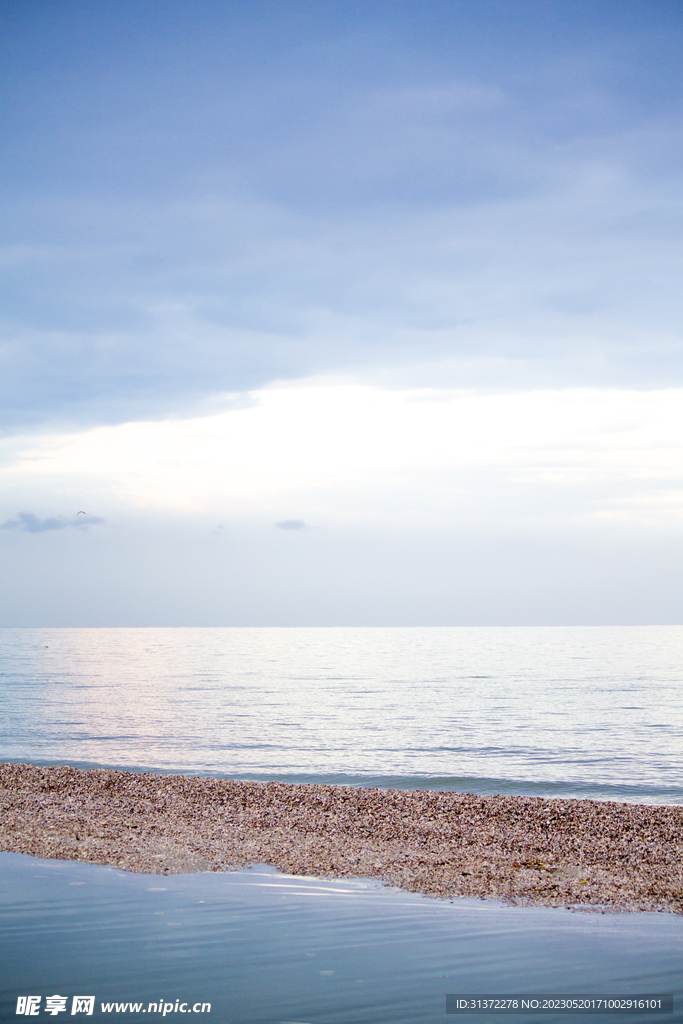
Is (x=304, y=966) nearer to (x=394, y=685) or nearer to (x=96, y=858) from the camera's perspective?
(x=96, y=858)

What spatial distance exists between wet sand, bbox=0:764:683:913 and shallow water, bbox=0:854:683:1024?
1414 mm

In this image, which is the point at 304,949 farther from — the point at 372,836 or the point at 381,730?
the point at 381,730

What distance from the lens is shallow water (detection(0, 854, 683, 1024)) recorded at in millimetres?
8250

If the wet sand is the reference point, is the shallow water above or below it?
above

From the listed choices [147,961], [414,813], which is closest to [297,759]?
[414,813]

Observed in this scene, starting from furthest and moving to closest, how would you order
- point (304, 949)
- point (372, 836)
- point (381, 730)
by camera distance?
1. point (381, 730)
2. point (372, 836)
3. point (304, 949)

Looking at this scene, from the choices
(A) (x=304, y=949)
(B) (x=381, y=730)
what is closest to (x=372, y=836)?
(A) (x=304, y=949)

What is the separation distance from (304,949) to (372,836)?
792 centimetres

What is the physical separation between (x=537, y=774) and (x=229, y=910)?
19.4 m

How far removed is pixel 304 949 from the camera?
31.8 ft

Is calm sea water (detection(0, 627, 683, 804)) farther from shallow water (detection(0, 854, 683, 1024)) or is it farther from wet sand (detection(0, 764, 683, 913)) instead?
shallow water (detection(0, 854, 683, 1024))

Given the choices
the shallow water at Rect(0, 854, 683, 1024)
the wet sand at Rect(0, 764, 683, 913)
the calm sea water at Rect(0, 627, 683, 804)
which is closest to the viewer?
the shallow water at Rect(0, 854, 683, 1024)

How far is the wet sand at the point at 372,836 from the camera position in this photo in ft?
44.8

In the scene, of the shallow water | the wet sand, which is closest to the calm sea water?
the wet sand
